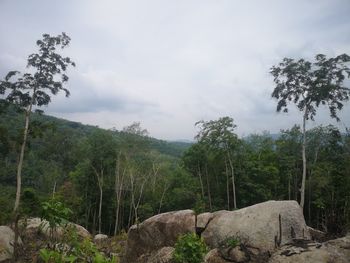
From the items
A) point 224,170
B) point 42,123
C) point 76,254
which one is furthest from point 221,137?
point 76,254

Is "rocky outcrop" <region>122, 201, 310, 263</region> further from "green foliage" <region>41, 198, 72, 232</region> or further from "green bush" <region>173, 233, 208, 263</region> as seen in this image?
"green foliage" <region>41, 198, 72, 232</region>

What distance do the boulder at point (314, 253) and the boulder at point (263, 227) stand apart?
1.01 m

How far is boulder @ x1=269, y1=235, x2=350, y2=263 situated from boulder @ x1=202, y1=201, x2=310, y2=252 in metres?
1.01

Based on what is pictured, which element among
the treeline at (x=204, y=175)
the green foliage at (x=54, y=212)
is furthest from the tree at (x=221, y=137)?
the green foliage at (x=54, y=212)

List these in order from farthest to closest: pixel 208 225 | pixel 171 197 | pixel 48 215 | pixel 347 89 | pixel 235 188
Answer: pixel 171 197, pixel 235 188, pixel 347 89, pixel 208 225, pixel 48 215

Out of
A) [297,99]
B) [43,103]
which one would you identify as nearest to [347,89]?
[297,99]

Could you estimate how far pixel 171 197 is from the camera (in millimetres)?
34156

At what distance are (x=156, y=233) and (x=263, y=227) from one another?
14.3ft

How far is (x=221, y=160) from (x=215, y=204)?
13.7 ft

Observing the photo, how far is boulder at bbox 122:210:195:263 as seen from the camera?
12.6 m

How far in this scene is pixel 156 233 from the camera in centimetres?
1303

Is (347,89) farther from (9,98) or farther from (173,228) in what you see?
(9,98)

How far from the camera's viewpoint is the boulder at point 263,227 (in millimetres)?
10633

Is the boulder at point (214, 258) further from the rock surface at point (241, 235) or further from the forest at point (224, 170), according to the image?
the forest at point (224, 170)
